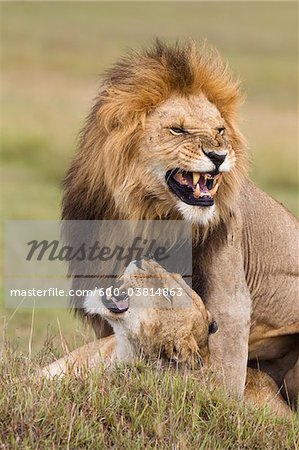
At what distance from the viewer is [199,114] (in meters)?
4.99

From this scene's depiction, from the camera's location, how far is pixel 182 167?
4.79 metres

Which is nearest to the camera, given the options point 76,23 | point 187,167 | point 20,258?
point 187,167

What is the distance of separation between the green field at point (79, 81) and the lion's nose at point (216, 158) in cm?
70

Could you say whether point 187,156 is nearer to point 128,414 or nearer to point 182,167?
point 182,167

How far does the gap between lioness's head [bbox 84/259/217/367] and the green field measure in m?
0.42

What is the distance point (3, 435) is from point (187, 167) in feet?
4.72

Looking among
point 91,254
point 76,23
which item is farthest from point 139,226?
point 76,23

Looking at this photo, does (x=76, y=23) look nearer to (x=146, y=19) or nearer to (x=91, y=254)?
(x=146, y=19)

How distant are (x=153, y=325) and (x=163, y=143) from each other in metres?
0.81

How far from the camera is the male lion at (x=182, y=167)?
4859 millimetres

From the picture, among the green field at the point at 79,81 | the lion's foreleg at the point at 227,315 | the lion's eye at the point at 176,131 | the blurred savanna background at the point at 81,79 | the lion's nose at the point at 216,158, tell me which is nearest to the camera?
the lion's nose at the point at 216,158

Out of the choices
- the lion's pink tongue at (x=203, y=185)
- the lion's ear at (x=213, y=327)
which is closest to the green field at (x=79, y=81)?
the lion's ear at (x=213, y=327)

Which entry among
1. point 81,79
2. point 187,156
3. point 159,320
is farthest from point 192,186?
point 81,79

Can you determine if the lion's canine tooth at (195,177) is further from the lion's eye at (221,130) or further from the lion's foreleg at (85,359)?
the lion's foreleg at (85,359)
